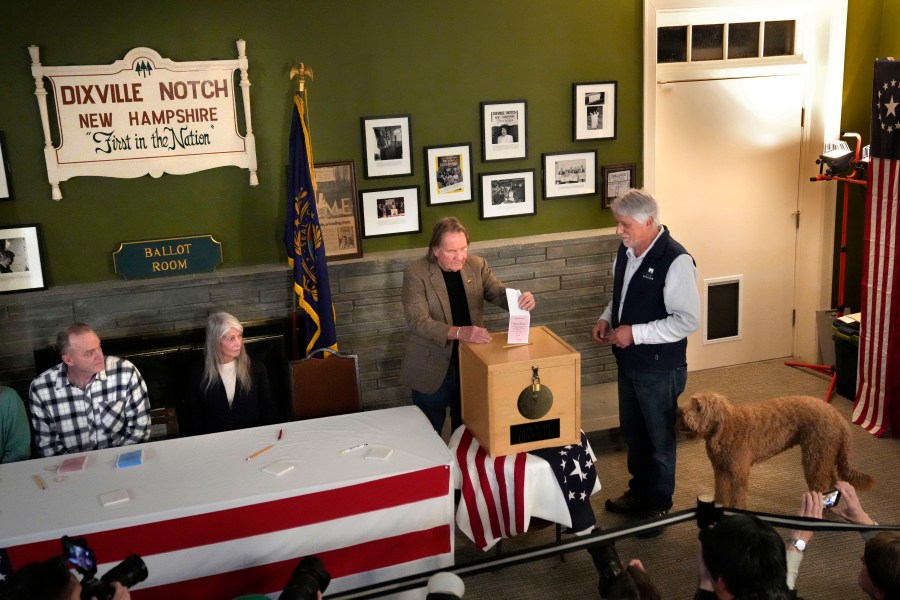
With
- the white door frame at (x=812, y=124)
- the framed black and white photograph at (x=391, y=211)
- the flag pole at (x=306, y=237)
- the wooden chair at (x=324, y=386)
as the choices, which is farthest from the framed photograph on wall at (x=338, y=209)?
the white door frame at (x=812, y=124)

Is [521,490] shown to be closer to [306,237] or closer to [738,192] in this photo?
[306,237]

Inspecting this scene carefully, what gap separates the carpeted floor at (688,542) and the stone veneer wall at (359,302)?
0.95 meters

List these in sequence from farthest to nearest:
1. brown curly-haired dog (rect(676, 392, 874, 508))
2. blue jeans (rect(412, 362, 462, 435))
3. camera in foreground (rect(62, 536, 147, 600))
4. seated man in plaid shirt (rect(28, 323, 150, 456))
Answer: blue jeans (rect(412, 362, 462, 435))
brown curly-haired dog (rect(676, 392, 874, 508))
seated man in plaid shirt (rect(28, 323, 150, 456))
camera in foreground (rect(62, 536, 147, 600))

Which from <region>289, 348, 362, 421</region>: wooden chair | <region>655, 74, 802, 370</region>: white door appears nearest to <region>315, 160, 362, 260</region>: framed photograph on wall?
<region>289, 348, 362, 421</region>: wooden chair

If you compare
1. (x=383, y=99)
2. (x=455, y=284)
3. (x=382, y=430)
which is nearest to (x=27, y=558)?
(x=382, y=430)

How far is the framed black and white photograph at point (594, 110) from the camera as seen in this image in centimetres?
496

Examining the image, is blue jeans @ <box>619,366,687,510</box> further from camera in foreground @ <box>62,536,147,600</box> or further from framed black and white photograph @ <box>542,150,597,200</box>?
camera in foreground @ <box>62,536,147,600</box>

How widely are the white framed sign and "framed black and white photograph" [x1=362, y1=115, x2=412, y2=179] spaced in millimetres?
634

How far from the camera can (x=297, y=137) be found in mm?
4328

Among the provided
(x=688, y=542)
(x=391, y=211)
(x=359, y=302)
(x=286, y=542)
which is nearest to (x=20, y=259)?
(x=359, y=302)

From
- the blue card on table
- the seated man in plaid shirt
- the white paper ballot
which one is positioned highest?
the white paper ballot

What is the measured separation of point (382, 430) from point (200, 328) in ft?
5.64

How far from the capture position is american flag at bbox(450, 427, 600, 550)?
3080mm

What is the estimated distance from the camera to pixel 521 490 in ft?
10.1
